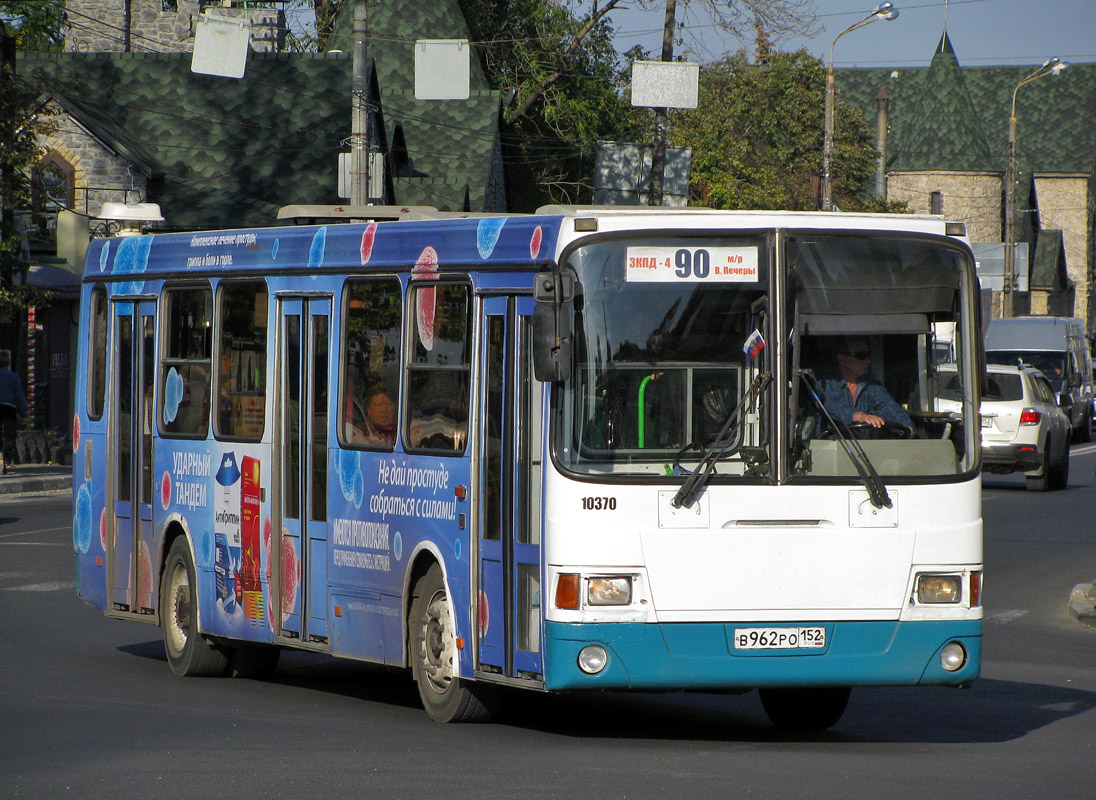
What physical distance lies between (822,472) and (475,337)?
5.85ft

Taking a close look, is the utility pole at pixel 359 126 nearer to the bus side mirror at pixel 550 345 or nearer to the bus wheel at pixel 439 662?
the bus wheel at pixel 439 662

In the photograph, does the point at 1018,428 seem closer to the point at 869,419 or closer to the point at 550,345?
the point at 869,419

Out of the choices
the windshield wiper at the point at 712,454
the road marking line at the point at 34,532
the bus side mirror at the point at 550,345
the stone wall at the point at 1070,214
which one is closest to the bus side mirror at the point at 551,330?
the bus side mirror at the point at 550,345

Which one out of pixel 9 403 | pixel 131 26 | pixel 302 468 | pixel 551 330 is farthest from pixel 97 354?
pixel 131 26

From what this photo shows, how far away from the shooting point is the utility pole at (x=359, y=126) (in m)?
25.5

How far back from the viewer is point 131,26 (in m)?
54.8

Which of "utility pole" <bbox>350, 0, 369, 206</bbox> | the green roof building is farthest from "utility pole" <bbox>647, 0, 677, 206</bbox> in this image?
the green roof building

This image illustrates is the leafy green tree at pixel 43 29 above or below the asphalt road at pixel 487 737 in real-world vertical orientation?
above

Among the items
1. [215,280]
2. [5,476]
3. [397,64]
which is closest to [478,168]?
[397,64]

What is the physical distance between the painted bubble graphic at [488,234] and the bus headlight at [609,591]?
1717mm

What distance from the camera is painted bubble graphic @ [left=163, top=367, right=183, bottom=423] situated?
450 inches

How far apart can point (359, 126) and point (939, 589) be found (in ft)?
62.6

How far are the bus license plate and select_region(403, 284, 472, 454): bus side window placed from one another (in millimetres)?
1653

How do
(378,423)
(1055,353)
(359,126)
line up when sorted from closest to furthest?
1. (378,423)
2. (359,126)
3. (1055,353)
